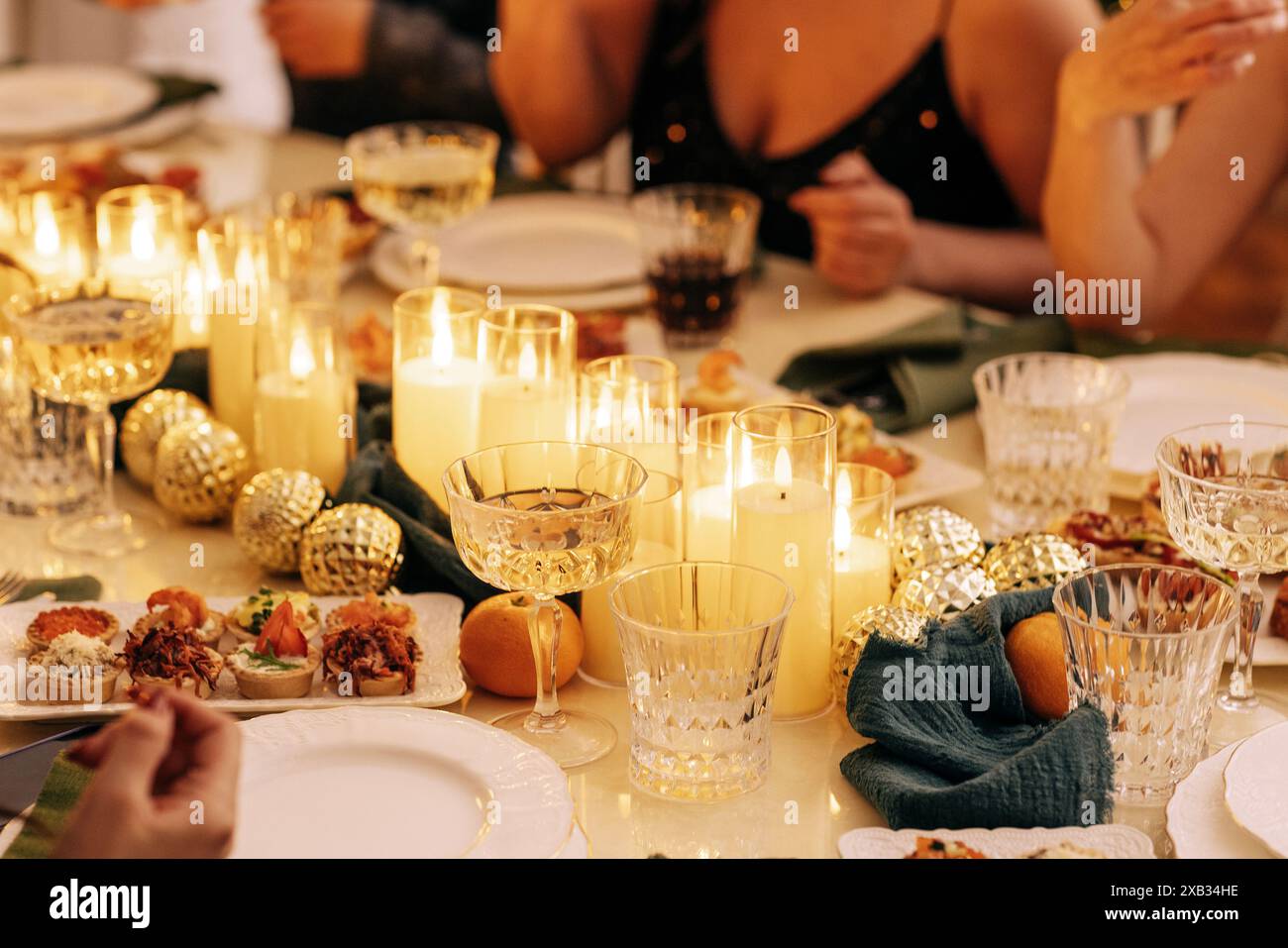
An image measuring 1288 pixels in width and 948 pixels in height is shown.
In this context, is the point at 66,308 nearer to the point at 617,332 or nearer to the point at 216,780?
the point at 617,332

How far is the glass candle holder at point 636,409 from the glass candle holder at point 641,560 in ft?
0.07

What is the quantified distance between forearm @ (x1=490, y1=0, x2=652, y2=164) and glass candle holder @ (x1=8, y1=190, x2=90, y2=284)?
0.98 meters

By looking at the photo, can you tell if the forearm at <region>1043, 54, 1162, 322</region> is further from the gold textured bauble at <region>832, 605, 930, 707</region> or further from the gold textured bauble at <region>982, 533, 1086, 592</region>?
the gold textured bauble at <region>832, 605, 930, 707</region>

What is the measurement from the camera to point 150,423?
1392mm

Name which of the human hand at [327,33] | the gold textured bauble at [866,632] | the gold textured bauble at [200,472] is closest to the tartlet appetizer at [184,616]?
the gold textured bauble at [200,472]

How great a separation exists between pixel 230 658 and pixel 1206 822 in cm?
63

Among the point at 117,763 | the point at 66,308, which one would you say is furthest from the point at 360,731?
the point at 66,308

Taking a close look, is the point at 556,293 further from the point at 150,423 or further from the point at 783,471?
the point at 783,471

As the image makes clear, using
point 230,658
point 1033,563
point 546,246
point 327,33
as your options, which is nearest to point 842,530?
point 1033,563
